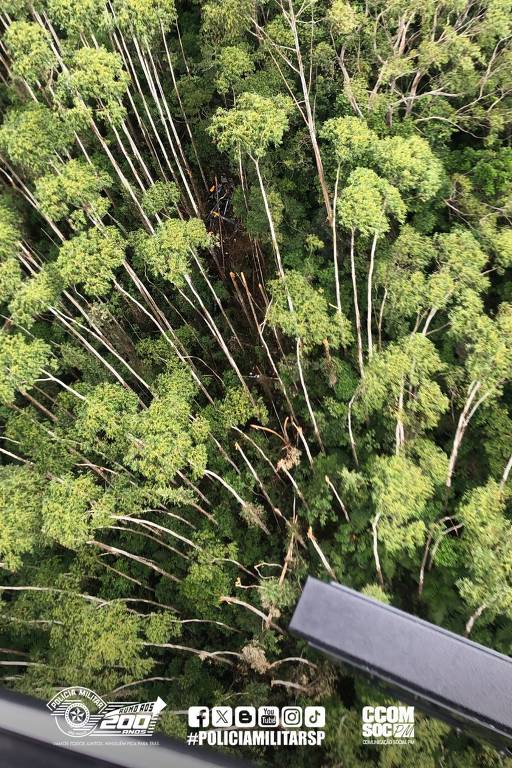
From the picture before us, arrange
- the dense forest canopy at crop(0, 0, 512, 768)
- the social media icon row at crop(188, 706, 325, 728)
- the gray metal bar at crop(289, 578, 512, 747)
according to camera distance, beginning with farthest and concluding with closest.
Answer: the dense forest canopy at crop(0, 0, 512, 768), the social media icon row at crop(188, 706, 325, 728), the gray metal bar at crop(289, 578, 512, 747)

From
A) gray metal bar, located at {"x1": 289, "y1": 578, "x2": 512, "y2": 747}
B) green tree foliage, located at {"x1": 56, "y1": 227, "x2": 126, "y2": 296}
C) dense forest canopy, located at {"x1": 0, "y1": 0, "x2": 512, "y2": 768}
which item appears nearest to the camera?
gray metal bar, located at {"x1": 289, "y1": 578, "x2": 512, "y2": 747}

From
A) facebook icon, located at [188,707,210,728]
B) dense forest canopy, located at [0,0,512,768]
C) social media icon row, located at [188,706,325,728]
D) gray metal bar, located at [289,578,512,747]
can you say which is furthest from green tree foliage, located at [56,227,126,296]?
social media icon row, located at [188,706,325,728]

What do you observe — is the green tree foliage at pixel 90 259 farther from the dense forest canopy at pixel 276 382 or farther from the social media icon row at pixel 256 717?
the social media icon row at pixel 256 717

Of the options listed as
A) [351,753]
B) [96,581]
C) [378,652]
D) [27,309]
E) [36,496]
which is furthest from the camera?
[96,581]

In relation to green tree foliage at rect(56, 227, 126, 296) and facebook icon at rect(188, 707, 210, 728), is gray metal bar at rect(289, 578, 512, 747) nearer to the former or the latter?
facebook icon at rect(188, 707, 210, 728)

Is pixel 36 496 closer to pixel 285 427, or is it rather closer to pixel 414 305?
pixel 285 427

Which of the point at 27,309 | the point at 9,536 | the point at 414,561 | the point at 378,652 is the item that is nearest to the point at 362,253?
the point at 414,561

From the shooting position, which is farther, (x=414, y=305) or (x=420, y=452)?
(x=414, y=305)
